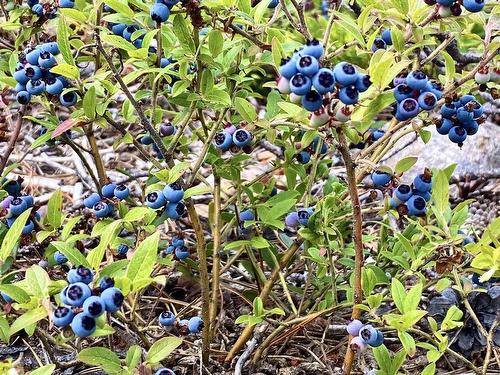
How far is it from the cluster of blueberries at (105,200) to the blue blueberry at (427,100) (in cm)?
112

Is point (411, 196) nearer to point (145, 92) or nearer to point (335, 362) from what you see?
point (335, 362)

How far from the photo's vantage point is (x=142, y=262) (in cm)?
179

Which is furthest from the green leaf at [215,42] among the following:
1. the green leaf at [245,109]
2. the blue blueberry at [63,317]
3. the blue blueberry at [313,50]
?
the blue blueberry at [63,317]

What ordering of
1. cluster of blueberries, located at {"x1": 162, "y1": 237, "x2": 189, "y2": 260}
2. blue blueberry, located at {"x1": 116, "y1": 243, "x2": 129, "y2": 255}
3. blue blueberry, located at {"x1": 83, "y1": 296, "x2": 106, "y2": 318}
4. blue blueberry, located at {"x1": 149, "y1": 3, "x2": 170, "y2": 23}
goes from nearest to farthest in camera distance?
blue blueberry, located at {"x1": 83, "y1": 296, "x2": 106, "y2": 318} < blue blueberry, located at {"x1": 149, "y1": 3, "x2": 170, "y2": 23} < blue blueberry, located at {"x1": 116, "y1": 243, "x2": 129, "y2": 255} < cluster of blueberries, located at {"x1": 162, "y1": 237, "x2": 189, "y2": 260}

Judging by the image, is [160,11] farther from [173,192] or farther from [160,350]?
[160,350]

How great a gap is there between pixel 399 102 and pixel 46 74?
1.15m

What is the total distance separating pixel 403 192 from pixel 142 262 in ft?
2.91

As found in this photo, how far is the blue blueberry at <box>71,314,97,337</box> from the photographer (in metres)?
1.54

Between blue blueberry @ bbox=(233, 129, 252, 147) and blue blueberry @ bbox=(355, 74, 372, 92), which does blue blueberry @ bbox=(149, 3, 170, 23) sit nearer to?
blue blueberry @ bbox=(233, 129, 252, 147)

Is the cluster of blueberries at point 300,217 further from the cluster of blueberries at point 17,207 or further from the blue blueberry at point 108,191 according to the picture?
the cluster of blueberries at point 17,207

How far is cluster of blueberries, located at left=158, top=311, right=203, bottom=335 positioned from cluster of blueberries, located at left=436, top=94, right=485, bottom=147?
110 centimetres

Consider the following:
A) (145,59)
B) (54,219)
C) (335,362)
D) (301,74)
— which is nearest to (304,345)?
(335,362)

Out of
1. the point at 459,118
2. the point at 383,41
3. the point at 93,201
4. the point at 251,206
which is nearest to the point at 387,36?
the point at 383,41

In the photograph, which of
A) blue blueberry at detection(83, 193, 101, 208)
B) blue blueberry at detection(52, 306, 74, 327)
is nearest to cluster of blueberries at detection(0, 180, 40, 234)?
blue blueberry at detection(83, 193, 101, 208)
